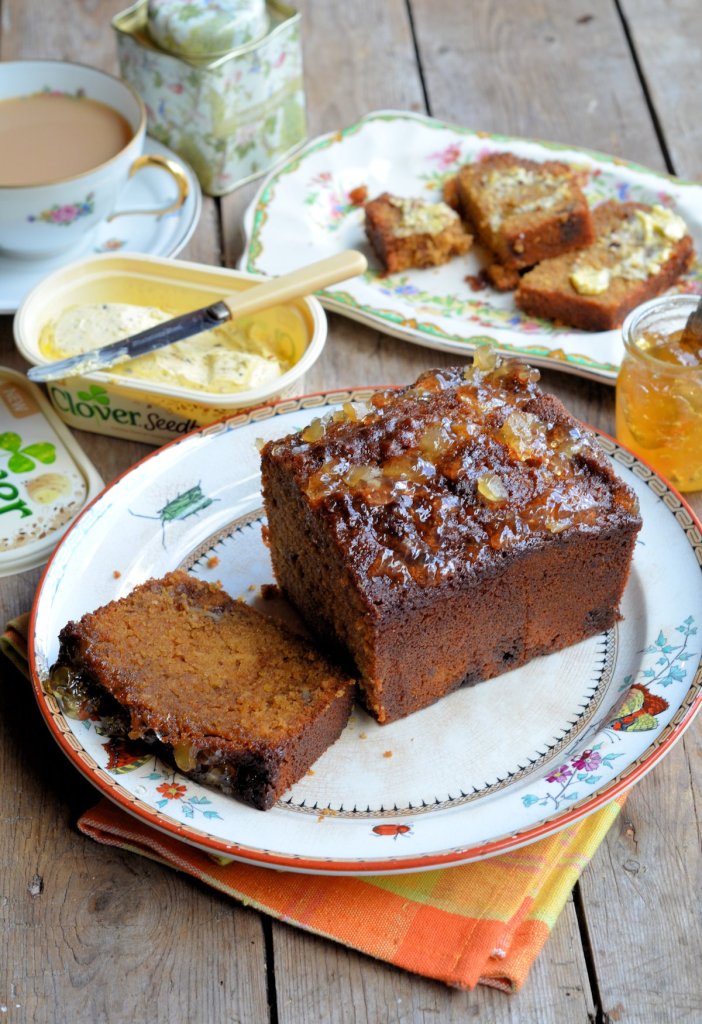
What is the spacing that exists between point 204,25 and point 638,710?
2473 mm

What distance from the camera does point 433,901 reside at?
2.06m

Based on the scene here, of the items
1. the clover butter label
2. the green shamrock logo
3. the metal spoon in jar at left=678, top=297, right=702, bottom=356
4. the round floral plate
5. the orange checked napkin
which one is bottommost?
the orange checked napkin

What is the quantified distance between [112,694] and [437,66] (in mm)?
3086


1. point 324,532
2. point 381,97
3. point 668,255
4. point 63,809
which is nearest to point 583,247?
point 668,255

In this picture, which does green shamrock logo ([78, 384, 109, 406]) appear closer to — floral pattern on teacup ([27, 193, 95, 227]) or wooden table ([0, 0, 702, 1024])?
wooden table ([0, 0, 702, 1024])

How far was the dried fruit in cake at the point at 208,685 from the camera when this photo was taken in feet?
6.90

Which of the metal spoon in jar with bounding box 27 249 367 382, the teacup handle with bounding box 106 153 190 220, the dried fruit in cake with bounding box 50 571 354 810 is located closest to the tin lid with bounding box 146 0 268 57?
the teacup handle with bounding box 106 153 190 220

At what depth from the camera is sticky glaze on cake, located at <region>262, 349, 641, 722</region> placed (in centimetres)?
215

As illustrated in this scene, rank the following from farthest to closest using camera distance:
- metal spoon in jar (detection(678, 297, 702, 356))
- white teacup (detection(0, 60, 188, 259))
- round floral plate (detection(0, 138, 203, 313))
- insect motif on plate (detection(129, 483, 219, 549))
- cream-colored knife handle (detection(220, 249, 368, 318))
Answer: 1. round floral plate (detection(0, 138, 203, 313))
2. white teacup (detection(0, 60, 188, 259))
3. cream-colored knife handle (detection(220, 249, 368, 318))
4. metal spoon in jar (detection(678, 297, 702, 356))
5. insect motif on plate (detection(129, 483, 219, 549))

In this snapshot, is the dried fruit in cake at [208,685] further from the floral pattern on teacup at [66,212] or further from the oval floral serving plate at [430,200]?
the floral pattern on teacup at [66,212]

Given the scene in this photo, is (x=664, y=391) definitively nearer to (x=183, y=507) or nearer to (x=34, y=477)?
(x=183, y=507)

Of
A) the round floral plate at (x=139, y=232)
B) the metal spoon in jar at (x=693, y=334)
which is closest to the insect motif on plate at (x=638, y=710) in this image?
the metal spoon in jar at (x=693, y=334)

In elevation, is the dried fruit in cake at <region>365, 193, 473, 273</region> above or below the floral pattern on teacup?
below

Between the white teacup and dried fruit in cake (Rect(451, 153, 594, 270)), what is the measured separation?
94 cm
